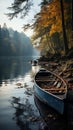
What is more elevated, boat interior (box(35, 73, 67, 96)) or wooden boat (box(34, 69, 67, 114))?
wooden boat (box(34, 69, 67, 114))

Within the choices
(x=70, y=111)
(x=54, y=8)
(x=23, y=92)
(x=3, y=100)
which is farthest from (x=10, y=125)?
(x=54, y=8)

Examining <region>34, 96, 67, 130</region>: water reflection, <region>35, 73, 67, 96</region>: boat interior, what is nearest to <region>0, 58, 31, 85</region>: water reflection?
<region>35, 73, 67, 96</region>: boat interior

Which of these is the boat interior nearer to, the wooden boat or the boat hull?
the wooden boat

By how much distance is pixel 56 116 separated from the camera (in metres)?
11.9

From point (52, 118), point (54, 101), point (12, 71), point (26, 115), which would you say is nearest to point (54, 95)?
point (54, 101)

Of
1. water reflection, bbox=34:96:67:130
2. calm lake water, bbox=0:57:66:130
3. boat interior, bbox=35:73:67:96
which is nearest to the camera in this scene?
water reflection, bbox=34:96:67:130

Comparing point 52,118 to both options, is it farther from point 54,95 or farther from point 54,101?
point 54,95

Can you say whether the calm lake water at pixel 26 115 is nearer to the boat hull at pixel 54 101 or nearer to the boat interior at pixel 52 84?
the boat hull at pixel 54 101

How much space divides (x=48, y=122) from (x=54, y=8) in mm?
25146

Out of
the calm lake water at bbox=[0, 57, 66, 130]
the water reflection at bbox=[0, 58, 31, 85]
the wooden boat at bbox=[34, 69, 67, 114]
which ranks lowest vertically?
the water reflection at bbox=[0, 58, 31, 85]

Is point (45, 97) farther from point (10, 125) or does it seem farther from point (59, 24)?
point (59, 24)

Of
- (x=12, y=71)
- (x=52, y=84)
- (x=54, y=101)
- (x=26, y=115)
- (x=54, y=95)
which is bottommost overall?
(x=12, y=71)

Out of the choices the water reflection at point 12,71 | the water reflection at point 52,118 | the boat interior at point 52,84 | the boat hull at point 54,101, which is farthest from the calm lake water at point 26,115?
the water reflection at point 12,71

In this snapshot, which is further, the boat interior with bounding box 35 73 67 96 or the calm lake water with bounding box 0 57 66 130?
the boat interior with bounding box 35 73 67 96
